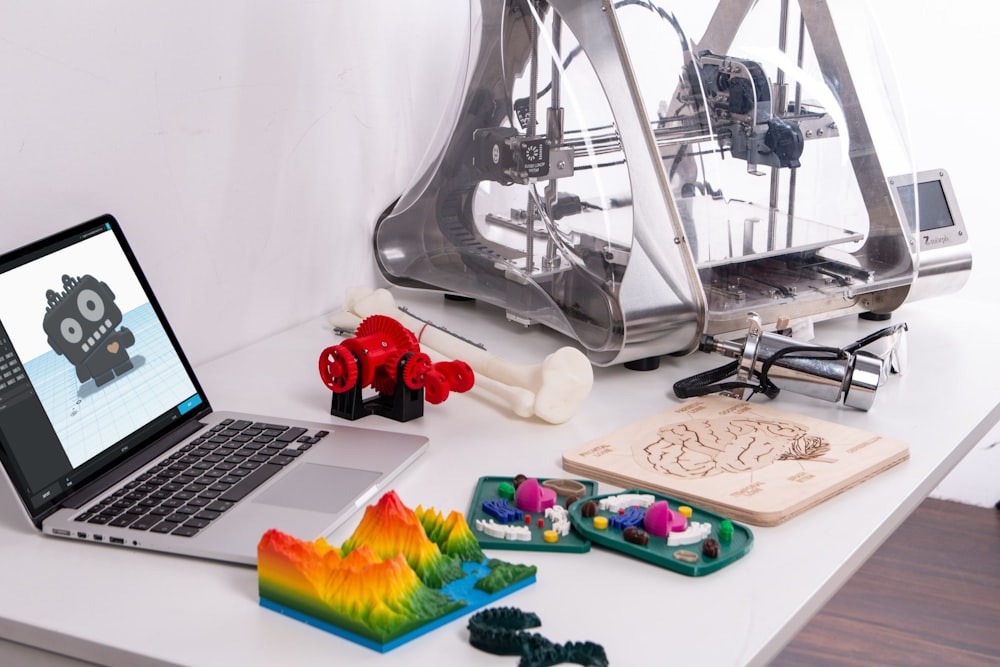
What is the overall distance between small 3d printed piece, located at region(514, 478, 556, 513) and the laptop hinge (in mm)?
307

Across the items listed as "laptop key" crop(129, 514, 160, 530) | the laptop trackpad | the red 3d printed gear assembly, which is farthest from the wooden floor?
"laptop key" crop(129, 514, 160, 530)

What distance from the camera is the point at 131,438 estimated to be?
889 millimetres

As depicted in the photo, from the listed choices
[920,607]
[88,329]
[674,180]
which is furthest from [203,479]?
[920,607]

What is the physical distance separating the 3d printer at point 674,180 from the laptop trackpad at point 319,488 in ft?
1.12

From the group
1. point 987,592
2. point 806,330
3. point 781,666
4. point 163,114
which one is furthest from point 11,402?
point 987,592

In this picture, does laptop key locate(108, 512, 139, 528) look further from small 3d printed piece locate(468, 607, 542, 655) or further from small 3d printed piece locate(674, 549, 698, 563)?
small 3d printed piece locate(674, 549, 698, 563)

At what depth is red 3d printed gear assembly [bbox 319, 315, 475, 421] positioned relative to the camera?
99cm

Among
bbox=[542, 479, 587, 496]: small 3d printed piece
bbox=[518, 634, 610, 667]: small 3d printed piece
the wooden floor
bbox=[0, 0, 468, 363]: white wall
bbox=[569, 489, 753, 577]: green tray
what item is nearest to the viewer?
bbox=[518, 634, 610, 667]: small 3d printed piece

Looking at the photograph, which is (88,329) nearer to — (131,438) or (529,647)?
(131,438)

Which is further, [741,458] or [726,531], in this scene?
[741,458]

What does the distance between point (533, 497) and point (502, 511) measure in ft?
0.08

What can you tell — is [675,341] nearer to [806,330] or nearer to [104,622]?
[806,330]

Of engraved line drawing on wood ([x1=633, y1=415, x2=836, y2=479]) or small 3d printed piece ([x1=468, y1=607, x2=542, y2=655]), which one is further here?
engraved line drawing on wood ([x1=633, y1=415, x2=836, y2=479])

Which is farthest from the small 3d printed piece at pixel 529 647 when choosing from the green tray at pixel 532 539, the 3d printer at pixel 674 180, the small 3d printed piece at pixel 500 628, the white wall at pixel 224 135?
the white wall at pixel 224 135
